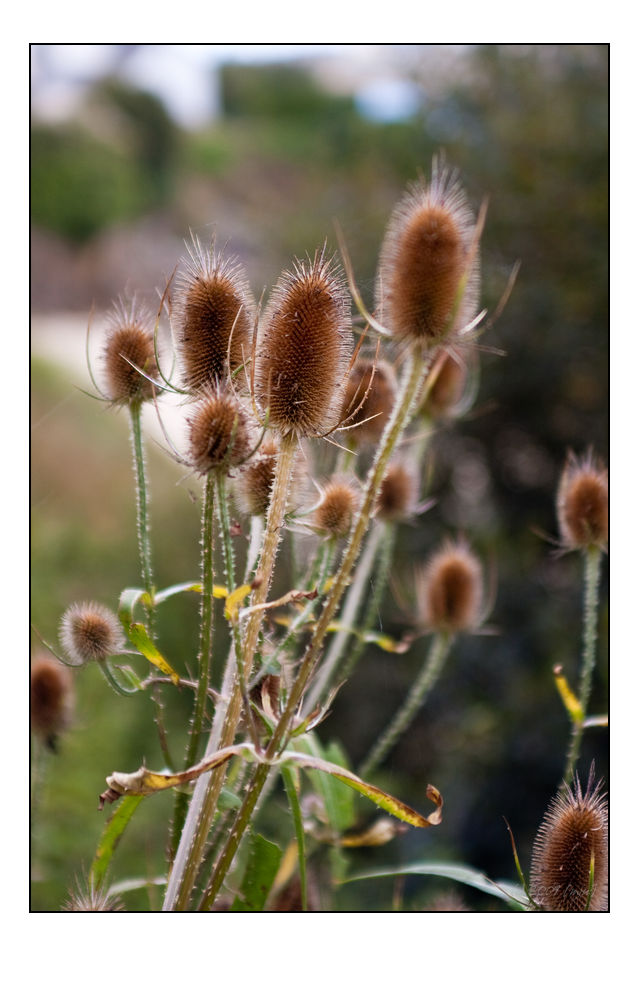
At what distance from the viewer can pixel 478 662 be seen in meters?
2.85

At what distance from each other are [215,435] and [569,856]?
1.47ft

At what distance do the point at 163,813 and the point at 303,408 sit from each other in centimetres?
132

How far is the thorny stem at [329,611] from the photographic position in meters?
0.60

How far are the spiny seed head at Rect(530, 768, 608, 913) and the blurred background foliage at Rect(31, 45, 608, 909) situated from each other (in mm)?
1459

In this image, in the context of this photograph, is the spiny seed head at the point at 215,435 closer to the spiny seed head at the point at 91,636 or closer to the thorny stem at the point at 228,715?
the thorny stem at the point at 228,715

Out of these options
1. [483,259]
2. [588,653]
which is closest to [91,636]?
[588,653]

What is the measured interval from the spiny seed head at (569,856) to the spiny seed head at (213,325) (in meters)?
0.47

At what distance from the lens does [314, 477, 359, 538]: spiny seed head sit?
31.4 inches

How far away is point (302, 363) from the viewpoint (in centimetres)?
64

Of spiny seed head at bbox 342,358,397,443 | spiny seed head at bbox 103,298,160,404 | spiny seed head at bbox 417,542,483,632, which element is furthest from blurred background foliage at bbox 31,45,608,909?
spiny seed head at bbox 103,298,160,404

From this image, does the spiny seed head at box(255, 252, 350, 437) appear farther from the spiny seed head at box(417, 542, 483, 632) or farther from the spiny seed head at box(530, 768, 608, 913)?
the spiny seed head at box(417, 542, 483, 632)

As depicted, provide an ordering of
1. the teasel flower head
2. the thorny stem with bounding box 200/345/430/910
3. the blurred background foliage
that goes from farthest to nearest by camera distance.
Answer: the blurred background foliage, the teasel flower head, the thorny stem with bounding box 200/345/430/910
